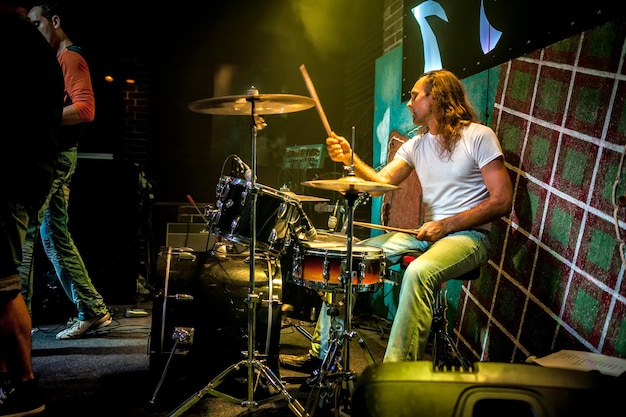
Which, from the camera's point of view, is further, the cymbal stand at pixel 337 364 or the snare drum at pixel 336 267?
the snare drum at pixel 336 267

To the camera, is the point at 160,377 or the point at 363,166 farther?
the point at 363,166

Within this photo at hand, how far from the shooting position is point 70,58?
3.93m

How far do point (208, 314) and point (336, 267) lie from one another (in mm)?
853

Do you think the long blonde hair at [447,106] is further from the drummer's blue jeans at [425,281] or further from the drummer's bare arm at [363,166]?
the drummer's blue jeans at [425,281]

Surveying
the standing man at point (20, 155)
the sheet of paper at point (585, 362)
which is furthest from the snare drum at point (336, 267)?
the standing man at point (20, 155)

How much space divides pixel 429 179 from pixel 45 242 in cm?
300

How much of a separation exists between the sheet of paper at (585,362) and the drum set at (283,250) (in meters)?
0.96

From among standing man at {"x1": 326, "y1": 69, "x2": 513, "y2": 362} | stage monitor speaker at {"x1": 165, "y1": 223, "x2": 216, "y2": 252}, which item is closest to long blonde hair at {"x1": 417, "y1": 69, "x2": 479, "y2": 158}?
standing man at {"x1": 326, "y1": 69, "x2": 513, "y2": 362}

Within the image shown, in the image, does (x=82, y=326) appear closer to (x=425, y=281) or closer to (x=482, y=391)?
(x=425, y=281)

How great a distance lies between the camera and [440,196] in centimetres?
328

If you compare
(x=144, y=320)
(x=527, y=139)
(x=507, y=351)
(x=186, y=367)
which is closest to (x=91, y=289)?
(x=144, y=320)

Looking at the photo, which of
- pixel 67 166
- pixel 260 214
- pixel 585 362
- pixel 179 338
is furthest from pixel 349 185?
pixel 67 166

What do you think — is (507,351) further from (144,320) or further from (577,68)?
(144,320)

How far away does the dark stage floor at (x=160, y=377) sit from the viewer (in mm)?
2729
